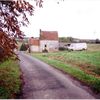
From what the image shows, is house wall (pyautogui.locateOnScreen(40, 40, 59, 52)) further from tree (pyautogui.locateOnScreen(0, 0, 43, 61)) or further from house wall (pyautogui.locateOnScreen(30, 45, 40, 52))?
tree (pyautogui.locateOnScreen(0, 0, 43, 61))

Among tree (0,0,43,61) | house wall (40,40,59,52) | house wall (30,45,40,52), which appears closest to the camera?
tree (0,0,43,61)

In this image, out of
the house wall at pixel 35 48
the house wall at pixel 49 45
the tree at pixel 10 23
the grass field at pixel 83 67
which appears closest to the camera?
the tree at pixel 10 23

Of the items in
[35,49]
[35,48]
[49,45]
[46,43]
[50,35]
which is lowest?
[35,49]

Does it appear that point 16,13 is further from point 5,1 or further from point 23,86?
point 23,86

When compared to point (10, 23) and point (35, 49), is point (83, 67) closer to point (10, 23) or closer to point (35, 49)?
point (10, 23)

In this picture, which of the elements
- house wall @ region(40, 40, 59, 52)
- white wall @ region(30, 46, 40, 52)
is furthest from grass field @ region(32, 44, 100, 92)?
white wall @ region(30, 46, 40, 52)

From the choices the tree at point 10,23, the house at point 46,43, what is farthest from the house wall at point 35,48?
the tree at point 10,23

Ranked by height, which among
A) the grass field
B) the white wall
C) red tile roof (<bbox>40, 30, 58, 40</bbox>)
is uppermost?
red tile roof (<bbox>40, 30, 58, 40</bbox>)

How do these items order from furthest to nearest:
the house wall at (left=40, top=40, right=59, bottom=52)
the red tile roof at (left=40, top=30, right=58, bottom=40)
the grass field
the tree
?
the red tile roof at (left=40, top=30, right=58, bottom=40), the house wall at (left=40, top=40, right=59, bottom=52), the grass field, the tree

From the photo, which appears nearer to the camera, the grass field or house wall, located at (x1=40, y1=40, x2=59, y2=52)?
Result: the grass field

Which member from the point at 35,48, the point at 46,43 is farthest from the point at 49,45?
the point at 35,48

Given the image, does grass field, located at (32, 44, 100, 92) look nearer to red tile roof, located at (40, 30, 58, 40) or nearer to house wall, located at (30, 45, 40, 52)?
house wall, located at (30, 45, 40, 52)

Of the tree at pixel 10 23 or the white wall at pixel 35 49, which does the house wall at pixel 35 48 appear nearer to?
the white wall at pixel 35 49

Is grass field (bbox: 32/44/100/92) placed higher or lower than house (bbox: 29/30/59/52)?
lower
